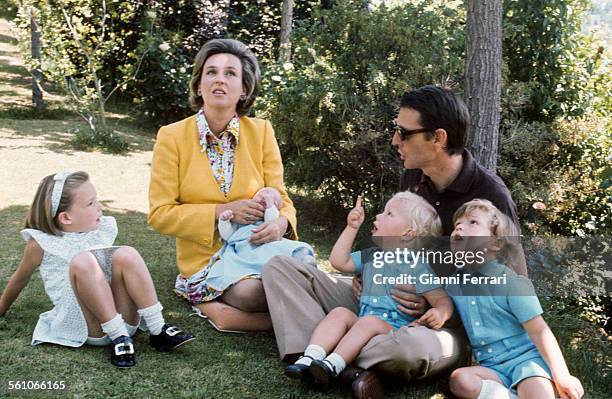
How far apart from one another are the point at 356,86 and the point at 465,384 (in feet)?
→ 11.9

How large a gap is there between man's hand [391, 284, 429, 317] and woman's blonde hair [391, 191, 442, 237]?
26 centimetres

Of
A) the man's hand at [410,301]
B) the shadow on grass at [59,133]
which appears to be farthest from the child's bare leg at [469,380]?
the shadow on grass at [59,133]

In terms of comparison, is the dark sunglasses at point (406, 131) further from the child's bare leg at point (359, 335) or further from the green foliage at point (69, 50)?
the green foliage at point (69, 50)

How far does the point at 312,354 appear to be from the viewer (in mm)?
2730

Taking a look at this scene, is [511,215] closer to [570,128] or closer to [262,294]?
[262,294]

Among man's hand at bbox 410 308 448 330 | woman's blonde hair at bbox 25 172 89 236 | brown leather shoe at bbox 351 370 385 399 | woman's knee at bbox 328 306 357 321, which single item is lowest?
brown leather shoe at bbox 351 370 385 399

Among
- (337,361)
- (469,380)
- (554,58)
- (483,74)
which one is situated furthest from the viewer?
(554,58)

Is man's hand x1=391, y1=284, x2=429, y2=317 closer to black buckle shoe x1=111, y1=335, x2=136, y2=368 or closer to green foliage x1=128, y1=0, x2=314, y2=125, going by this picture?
black buckle shoe x1=111, y1=335, x2=136, y2=368

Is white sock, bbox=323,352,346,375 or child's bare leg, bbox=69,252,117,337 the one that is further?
child's bare leg, bbox=69,252,117,337

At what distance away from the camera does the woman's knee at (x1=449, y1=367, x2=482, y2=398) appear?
2529 millimetres

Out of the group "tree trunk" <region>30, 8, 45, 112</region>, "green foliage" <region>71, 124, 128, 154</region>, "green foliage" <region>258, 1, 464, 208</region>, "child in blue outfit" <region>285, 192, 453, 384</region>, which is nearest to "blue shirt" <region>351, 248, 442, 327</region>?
"child in blue outfit" <region>285, 192, 453, 384</region>

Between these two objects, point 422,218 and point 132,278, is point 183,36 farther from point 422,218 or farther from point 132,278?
point 422,218

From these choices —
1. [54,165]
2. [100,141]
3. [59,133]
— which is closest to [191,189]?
[54,165]

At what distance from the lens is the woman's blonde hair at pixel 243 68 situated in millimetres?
3670
